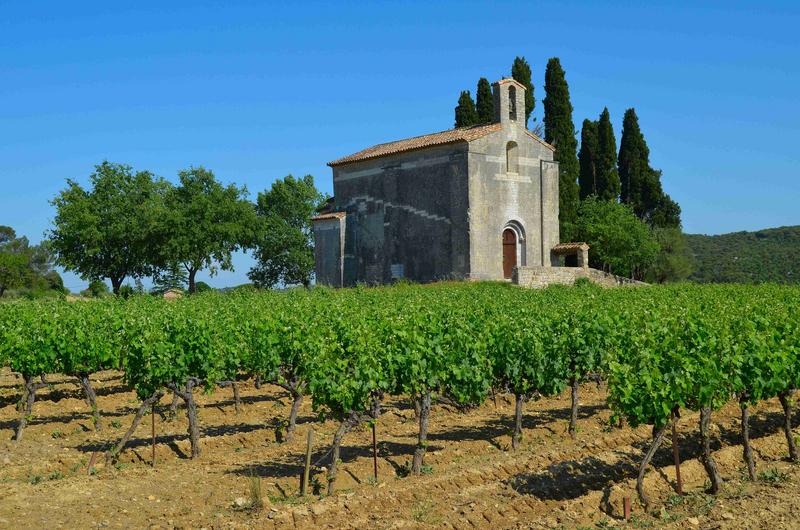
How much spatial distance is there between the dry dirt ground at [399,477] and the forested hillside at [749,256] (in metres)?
56.6

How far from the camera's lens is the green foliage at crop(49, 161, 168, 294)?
1804 inches

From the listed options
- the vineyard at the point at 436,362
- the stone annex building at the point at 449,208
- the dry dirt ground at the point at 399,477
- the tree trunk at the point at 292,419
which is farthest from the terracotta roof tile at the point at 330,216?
the tree trunk at the point at 292,419

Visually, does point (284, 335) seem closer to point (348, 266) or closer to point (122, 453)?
point (122, 453)

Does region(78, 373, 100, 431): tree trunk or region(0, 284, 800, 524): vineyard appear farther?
region(78, 373, 100, 431): tree trunk

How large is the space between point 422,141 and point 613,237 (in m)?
14.6

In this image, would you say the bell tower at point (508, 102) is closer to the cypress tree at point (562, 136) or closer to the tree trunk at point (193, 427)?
the cypress tree at point (562, 136)

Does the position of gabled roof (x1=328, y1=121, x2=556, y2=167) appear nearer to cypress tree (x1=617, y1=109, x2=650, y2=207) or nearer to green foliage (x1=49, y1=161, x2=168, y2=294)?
green foliage (x1=49, y1=161, x2=168, y2=294)

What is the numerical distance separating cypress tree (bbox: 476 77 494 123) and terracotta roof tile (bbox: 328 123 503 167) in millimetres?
7307

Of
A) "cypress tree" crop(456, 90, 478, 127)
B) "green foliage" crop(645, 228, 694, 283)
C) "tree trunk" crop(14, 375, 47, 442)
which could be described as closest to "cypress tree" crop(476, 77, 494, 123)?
"cypress tree" crop(456, 90, 478, 127)

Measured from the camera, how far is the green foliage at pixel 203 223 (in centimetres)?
4600

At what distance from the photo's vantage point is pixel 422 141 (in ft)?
124

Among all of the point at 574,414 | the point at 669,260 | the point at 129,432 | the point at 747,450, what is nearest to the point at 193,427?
the point at 129,432

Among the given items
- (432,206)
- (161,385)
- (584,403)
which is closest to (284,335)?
(161,385)

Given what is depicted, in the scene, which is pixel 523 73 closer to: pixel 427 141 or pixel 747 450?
pixel 427 141
